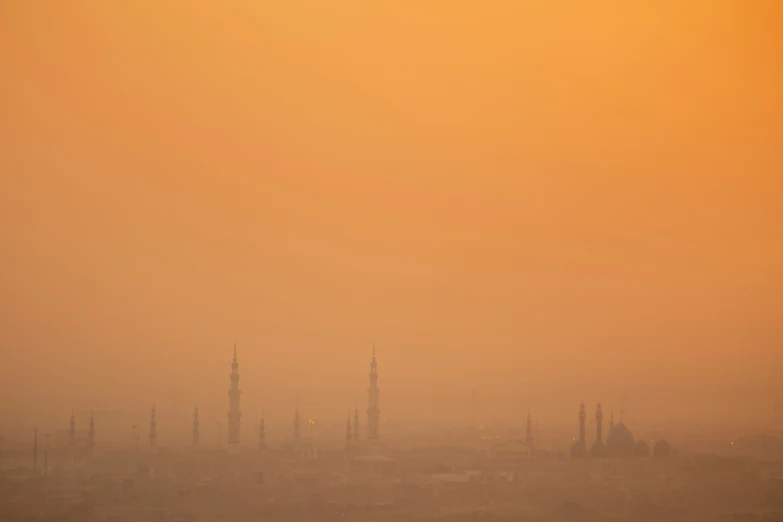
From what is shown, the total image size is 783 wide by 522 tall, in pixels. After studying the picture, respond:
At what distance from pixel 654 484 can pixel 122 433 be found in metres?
5.33

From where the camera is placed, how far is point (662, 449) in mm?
8102

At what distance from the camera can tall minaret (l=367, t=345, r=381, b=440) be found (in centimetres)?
816

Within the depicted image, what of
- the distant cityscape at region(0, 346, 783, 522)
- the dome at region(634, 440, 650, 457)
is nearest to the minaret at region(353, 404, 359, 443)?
the distant cityscape at region(0, 346, 783, 522)

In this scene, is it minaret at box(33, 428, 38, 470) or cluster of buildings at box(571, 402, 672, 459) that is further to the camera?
cluster of buildings at box(571, 402, 672, 459)

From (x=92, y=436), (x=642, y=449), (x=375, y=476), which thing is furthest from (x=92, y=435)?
(x=642, y=449)

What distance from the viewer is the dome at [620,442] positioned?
8.23 meters

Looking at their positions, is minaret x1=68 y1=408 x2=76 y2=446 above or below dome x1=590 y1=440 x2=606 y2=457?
above

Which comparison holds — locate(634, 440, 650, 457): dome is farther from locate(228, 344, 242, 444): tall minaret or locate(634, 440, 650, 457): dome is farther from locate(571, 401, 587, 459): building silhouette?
locate(228, 344, 242, 444): tall minaret

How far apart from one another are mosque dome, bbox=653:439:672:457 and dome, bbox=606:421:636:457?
24 cm

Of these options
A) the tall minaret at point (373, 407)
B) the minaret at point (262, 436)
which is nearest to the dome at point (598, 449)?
the tall minaret at point (373, 407)

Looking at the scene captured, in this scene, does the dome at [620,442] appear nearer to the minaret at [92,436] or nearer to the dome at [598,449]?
the dome at [598,449]

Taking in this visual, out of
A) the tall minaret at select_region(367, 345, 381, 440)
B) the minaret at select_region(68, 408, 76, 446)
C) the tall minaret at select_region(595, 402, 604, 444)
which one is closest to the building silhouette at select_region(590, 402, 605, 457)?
the tall minaret at select_region(595, 402, 604, 444)

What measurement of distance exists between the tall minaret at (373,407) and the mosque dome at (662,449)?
9.65ft

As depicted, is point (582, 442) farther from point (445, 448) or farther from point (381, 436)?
point (381, 436)
